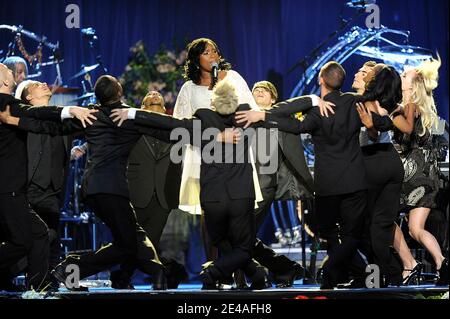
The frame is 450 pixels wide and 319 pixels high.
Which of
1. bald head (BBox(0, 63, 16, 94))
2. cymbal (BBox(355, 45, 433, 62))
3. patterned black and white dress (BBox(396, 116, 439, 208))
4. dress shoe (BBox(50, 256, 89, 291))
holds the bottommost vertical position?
dress shoe (BBox(50, 256, 89, 291))

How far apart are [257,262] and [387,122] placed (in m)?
1.44

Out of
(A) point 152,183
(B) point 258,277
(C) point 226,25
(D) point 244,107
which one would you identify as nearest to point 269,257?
(B) point 258,277

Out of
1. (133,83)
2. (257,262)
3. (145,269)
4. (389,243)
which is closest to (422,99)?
(389,243)

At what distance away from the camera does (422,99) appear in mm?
6512

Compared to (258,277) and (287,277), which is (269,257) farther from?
(258,277)

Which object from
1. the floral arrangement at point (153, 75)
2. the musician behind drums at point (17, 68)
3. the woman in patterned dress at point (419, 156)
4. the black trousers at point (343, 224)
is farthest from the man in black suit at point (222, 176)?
the floral arrangement at point (153, 75)

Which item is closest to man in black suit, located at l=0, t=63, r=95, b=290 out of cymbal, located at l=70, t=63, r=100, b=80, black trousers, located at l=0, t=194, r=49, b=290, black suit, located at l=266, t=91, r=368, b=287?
black trousers, located at l=0, t=194, r=49, b=290

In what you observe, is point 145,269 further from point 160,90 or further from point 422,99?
point 160,90

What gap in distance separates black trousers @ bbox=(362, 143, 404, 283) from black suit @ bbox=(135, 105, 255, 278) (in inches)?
38.0

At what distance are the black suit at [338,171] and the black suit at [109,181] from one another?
42.9 inches

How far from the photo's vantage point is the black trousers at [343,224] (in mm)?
6023

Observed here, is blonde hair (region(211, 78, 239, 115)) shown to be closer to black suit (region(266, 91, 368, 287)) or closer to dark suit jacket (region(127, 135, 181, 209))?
black suit (region(266, 91, 368, 287))

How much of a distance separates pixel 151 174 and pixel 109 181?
1.02 metres

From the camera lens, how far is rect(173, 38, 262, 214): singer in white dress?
261 inches
